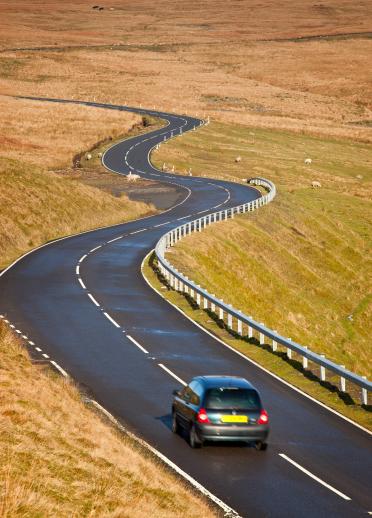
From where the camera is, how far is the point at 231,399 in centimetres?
1975

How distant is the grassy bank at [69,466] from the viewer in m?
14.8

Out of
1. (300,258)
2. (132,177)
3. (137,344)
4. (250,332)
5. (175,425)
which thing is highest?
(175,425)

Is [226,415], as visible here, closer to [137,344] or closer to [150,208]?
[137,344]

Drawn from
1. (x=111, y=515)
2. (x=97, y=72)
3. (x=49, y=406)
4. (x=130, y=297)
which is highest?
(x=111, y=515)

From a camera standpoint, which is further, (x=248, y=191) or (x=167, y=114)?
(x=167, y=114)

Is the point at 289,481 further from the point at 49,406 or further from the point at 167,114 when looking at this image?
the point at 167,114

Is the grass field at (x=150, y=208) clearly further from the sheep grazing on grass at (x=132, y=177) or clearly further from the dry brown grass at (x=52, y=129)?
the sheep grazing on grass at (x=132, y=177)

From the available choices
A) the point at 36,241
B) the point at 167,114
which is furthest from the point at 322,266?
the point at 167,114

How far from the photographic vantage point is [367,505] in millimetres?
17109

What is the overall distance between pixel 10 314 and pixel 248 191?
1809 inches

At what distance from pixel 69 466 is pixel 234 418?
12.2 feet

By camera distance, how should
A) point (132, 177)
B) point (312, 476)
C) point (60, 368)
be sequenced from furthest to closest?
point (132, 177)
point (60, 368)
point (312, 476)

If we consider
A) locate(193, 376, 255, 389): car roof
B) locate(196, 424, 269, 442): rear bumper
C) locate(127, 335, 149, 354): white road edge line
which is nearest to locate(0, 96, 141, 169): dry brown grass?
locate(127, 335, 149, 354): white road edge line

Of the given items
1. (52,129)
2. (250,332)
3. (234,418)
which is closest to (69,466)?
(234,418)
